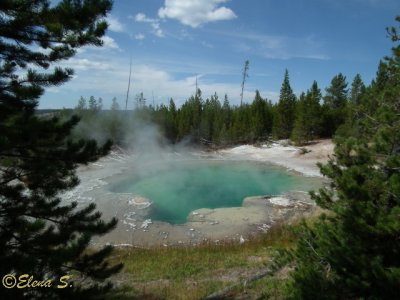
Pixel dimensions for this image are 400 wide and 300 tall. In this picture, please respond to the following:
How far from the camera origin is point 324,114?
47875 millimetres

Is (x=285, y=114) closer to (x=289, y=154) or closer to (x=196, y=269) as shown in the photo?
(x=289, y=154)

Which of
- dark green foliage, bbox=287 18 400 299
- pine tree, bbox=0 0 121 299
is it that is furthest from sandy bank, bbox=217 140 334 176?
pine tree, bbox=0 0 121 299

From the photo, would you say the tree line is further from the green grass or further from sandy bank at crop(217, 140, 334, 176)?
the green grass

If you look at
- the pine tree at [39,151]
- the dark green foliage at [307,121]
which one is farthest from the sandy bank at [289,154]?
the pine tree at [39,151]

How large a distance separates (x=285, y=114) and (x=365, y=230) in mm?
47134

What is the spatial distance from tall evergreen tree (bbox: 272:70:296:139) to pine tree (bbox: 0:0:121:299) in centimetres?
4753

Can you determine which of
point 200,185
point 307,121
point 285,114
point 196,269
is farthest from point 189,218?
point 285,114

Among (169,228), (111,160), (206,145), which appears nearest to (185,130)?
(206,145)

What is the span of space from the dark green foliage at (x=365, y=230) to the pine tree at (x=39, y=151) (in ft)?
12.7

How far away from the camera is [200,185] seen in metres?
30.0

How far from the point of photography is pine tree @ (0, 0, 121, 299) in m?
4.63

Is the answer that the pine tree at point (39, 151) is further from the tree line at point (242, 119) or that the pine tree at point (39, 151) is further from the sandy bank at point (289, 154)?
the tree line at point (242, 119)

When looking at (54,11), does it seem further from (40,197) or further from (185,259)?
(185,259)

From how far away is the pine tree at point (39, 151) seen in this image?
182 inches
